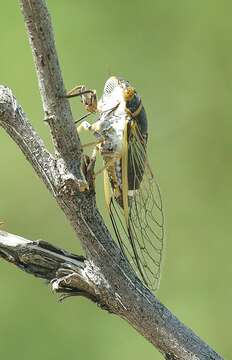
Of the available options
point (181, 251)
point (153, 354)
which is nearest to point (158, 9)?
point (181, 251)

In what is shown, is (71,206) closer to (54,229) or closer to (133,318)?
(133,318)

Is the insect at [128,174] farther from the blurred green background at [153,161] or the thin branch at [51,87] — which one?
the blurred green background at [153,161]

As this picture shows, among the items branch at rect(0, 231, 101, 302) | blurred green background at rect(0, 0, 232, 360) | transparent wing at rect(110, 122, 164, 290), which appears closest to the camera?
branch at rect(0, 231, 101, 302)

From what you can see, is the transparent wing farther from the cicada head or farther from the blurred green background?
the blurred green background

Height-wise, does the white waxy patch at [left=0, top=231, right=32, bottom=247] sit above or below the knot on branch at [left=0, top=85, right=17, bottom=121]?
below

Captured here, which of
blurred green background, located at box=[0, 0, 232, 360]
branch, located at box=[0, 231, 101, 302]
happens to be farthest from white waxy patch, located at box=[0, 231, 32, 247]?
blurred green background, located at box=[0, 0, 232, 360]

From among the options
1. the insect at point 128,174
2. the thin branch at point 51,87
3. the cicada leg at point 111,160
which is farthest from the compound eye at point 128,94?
the thin branch at point 51,87

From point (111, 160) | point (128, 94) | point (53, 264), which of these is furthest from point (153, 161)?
point (53, 264)

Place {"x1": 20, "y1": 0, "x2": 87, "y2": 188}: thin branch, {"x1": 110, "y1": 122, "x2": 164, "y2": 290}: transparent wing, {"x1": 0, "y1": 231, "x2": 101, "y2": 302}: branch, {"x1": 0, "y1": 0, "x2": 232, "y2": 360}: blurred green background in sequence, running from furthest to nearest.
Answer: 1. {"x1": 0, "y1": 0, "x2": 232, "y2": 360}: blurred green background
2. {"x1": 110, "y1": 122, "x2": 164, "y2": 290}: transparent wing
3. {"x1": 0, "y1": 231, "x2": 101, "y2": 302}: branch
4. {"x1": 20, "y1": 0, "x2": 87, "y2": 188}: thin branch
